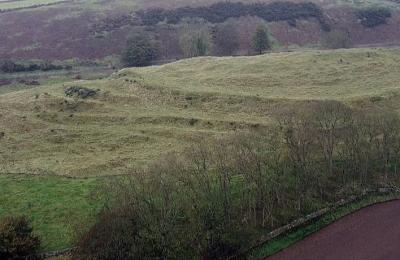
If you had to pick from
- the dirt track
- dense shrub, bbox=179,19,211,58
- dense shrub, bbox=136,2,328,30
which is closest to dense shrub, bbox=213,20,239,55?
dense shrub, bbox=179,19,211,58

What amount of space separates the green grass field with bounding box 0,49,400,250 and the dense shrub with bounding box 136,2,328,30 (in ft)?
197

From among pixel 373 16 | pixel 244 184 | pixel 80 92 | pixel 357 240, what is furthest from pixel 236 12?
pixel 357 240

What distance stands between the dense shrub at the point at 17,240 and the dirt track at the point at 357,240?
22.0 m

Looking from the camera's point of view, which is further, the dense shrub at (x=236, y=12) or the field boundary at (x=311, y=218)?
the dense shrub at (x=236, y=12)

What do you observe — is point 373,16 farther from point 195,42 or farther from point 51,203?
point 51,203

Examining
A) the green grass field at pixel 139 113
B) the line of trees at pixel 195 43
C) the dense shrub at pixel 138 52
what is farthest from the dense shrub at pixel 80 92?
the line of trees at pixel 195 43

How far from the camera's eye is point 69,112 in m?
82.4

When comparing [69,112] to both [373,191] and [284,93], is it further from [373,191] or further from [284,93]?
[373,191]

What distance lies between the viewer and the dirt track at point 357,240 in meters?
45.7

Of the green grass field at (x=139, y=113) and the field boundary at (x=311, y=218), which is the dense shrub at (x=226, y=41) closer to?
the green grass field at (x=139, y=113)

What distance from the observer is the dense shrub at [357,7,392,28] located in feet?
509

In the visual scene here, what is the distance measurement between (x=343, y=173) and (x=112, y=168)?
2814 centimetres

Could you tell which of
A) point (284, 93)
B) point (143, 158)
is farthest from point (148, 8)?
point (143, 158)

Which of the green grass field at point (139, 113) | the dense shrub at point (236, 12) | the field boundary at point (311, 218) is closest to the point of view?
the field boundary at point (311, 218)
